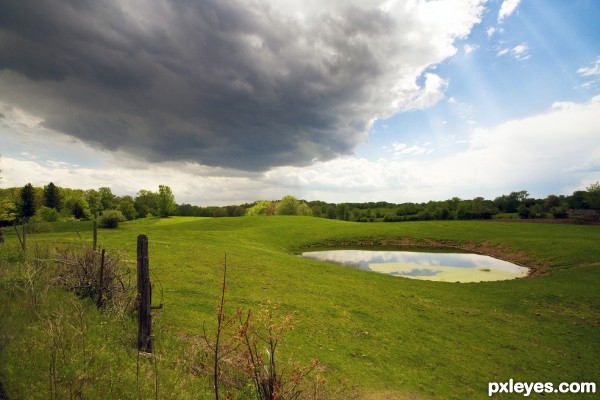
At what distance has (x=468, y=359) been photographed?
47.8 ft

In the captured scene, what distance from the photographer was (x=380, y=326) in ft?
57.0

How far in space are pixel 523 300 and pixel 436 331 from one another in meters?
12.0

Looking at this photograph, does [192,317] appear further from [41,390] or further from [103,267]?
[41,390]

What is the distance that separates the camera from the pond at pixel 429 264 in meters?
36.1

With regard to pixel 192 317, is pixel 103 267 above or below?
above

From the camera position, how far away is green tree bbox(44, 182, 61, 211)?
365 feet

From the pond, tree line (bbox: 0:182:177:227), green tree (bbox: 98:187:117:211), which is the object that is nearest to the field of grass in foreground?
the pond

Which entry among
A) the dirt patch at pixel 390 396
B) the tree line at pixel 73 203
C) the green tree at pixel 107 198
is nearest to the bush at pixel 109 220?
the tree line at pixel 73 203

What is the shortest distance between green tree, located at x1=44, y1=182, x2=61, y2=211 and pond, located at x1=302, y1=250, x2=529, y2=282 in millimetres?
106292

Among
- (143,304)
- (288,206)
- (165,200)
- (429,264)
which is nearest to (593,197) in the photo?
(429,264)

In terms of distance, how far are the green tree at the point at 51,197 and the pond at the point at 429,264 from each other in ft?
349

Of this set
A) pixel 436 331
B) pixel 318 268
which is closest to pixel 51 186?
pixel 318 268

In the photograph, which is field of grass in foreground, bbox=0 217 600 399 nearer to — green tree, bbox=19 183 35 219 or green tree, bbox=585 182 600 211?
green tree, bbox=585 182 600 211

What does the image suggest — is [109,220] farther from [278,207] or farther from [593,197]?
[593,197]
